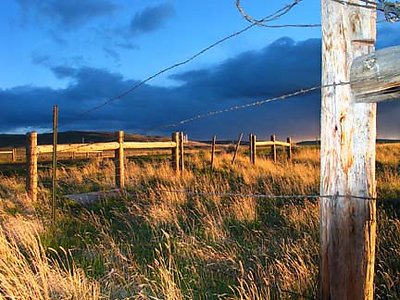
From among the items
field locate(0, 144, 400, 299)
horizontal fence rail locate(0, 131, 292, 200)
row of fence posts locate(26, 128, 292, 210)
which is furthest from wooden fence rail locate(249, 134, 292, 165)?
field locate(0, 144, 400, 299)

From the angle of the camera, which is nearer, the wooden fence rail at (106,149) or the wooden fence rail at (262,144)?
the wooden fence rail at (106,149)

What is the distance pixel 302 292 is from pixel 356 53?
7.28 ft

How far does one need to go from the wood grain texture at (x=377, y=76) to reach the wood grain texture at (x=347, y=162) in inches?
2.0

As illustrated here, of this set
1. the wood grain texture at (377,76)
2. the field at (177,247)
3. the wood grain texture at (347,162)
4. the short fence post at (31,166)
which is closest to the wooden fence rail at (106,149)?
the short fence post at (31,166)

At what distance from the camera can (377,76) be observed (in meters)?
2.37

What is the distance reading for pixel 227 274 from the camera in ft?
14.2

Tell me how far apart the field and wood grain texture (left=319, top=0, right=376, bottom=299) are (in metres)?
0.80

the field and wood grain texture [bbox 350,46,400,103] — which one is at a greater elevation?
wood grain texture [bbox 350,46,400,103]

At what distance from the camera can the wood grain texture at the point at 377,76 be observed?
2.30 metres

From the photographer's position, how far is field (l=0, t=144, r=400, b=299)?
3.94 meters

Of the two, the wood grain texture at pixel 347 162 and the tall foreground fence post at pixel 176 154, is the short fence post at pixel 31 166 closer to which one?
the tall foreground fence post at pixel 176 154

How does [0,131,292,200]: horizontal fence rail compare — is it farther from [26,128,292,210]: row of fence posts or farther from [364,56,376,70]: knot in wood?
[364,56,376,70]: knot in wood

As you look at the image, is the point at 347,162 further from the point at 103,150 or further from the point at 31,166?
the point at 103,150

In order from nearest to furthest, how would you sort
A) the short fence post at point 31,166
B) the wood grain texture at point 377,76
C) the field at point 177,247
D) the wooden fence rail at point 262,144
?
the wood grain texture at point 377,76 < the field at point 177,247 < the short fence post at point 31,166 < the wooden fence rail at point 262,144
